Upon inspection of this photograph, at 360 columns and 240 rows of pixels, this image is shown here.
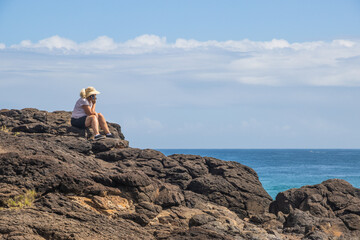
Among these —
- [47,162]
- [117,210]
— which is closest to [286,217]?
[117,210]

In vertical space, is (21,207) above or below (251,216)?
above

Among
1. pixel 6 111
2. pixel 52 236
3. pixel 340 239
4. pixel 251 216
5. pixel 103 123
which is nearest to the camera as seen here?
pixel 52 236

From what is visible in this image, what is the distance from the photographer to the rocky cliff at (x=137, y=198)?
920 cm

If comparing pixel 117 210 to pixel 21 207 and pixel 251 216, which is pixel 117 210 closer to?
pixel 21 207

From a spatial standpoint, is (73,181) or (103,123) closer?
(73,181)

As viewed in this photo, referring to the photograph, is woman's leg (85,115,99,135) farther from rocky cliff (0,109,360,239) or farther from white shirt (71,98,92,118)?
rocky cliff (0,109,360,239)

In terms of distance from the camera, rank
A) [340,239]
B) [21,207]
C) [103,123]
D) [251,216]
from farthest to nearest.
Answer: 1. [103,123]
2. [251,216]
3. [340,239]
4. [21,207]

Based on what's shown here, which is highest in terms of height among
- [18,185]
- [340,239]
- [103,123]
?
[103,123]

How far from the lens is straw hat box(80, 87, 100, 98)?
19.2m

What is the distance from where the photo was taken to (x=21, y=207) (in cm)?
926

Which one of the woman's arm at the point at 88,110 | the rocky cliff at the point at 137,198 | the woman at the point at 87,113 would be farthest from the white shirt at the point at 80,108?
the rocky cliff at the point at 137,198

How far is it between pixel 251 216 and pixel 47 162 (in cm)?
735

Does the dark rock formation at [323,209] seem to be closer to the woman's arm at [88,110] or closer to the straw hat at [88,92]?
the woman's arm at [88,110]

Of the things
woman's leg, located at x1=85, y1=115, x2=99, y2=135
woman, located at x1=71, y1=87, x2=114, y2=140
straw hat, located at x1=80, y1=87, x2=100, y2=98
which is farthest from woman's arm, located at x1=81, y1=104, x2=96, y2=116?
straw hat, located at x1=80, y1=87, x2=100, y2=98
